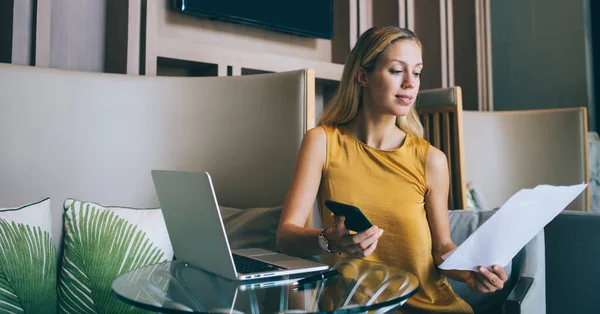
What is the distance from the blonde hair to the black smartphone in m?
0.55

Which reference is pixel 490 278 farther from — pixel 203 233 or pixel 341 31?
pixel 341 31

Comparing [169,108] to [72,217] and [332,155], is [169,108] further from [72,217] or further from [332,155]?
[332,155]

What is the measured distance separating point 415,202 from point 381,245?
15 cm

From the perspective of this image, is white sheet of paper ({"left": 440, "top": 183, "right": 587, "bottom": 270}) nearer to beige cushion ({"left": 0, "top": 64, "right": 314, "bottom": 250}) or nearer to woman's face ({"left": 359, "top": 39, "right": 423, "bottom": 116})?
woman's face ({"left": 359, "top": 39, "right": 423, "bottom": 116})

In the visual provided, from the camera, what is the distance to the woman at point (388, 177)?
139 centimetres

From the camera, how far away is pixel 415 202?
1.41 meters

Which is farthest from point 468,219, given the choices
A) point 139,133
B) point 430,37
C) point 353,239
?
point 430,37

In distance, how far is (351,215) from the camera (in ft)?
3.30


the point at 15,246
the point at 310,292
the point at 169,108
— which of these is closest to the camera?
the point at 310,292

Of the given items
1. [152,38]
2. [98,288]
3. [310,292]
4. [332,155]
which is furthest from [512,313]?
[152,38]

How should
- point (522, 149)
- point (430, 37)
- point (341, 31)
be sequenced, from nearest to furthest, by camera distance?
point (341, 31)
point (522, 149)
point (430, 37)

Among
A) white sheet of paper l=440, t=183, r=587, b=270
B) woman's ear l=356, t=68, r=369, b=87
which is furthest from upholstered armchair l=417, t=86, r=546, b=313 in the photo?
woman's ear l=356, t=68, r=369, b=87

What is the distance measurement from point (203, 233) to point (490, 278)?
62 cm

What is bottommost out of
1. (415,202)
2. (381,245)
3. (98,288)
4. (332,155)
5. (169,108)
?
(98,288)
